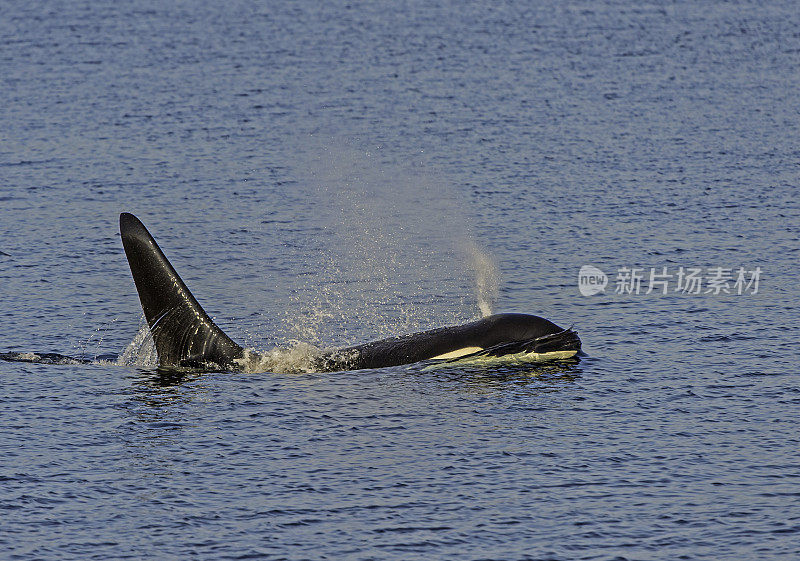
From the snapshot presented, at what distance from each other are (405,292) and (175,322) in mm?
8418

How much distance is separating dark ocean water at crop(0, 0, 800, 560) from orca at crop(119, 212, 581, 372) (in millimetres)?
627

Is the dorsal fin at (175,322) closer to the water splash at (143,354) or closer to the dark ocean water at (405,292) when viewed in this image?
the water splash at (143,354)

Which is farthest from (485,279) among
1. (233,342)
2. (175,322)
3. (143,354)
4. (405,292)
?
(143,354)

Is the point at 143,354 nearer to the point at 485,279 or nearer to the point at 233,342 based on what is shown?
the point at 233,342

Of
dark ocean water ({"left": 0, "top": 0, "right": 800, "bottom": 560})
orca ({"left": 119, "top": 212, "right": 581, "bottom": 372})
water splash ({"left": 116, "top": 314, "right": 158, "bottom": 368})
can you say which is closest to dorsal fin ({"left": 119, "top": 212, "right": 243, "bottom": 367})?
orca ({"left": 119, "top": 212, "right": 581, "bottom": 372})

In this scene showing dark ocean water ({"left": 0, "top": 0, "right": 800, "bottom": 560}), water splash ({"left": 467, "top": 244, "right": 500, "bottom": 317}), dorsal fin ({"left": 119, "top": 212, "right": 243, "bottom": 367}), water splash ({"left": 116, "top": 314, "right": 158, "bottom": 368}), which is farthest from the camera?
water splash ({"left": 467, "top": 244, "right": 500, "bottom": 317})

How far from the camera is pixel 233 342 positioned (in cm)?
3070

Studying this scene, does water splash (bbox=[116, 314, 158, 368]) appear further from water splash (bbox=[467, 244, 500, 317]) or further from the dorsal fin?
water splash (bbox=[467, 244, 500, 317])

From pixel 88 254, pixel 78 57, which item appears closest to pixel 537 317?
pixel 88 254

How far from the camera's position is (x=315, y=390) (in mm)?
28781

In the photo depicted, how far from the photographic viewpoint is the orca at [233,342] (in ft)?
99.3

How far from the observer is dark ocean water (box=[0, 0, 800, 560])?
22.5 metres

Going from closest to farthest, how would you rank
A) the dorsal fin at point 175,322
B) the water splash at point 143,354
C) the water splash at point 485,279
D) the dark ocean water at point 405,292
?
the dark ocean water at point 405,292 → the dorsal fin at point 175,322 → the water splash at point 143,354 → the water splash at point 485,279

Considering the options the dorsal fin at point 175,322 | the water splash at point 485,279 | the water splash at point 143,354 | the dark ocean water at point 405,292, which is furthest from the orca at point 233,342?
the water splash at point 485,279
